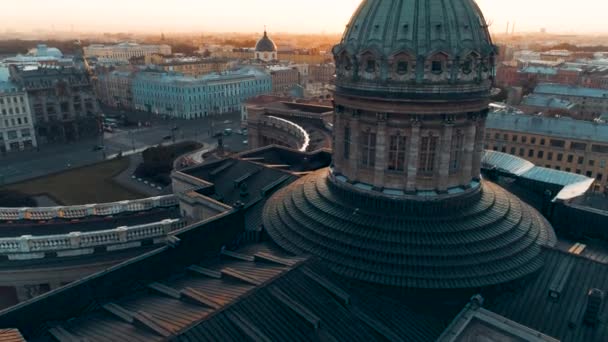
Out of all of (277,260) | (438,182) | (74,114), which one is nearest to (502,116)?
(438,182)

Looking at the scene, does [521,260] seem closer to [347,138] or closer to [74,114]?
[347,138]

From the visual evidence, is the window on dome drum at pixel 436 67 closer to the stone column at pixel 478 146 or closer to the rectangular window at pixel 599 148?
the stone column at pixel 478 146

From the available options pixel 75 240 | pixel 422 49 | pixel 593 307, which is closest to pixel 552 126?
pixel 422 49

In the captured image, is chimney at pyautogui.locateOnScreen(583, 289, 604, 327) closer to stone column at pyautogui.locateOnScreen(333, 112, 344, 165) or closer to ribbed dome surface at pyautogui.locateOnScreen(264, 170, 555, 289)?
ribbed dome surface at pyautogui.locateOnScreen(264, 170, 555, 289)

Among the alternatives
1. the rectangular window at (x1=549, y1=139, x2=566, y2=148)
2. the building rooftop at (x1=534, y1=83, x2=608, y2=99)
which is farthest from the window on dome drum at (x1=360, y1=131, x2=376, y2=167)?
the building rooftop at (x1=534, y1=83, x2=608, y2=99)

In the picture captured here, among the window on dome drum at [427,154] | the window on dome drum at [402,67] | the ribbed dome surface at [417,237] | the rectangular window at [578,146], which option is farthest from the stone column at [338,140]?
the rectangular window at [578,146]

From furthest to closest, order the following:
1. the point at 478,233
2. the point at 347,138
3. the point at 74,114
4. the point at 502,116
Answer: the point at 74,114 < the point at 502,116 < the point at 347,138 < the point at 478,233
